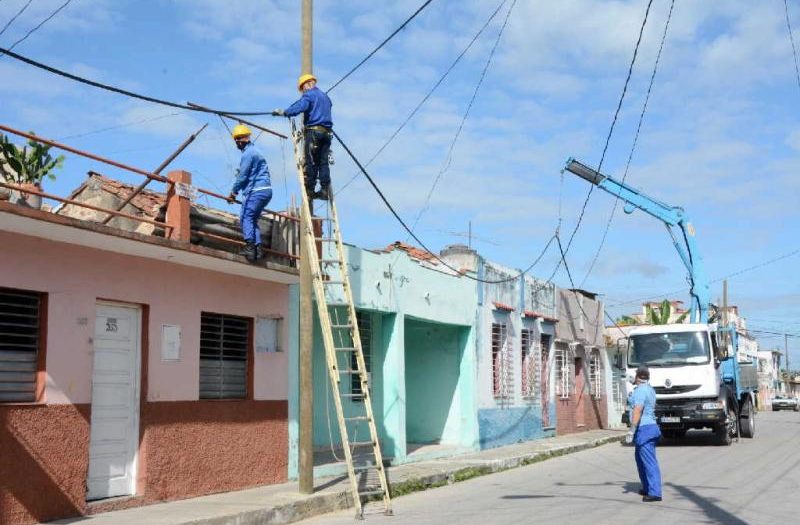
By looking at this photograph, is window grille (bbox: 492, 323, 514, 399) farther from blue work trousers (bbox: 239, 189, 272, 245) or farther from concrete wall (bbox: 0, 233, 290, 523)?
blue work trousers (bbox: 239, 189, 272, 245)

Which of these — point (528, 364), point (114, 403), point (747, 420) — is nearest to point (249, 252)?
point (114, 403)

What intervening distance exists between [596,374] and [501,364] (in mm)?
10046

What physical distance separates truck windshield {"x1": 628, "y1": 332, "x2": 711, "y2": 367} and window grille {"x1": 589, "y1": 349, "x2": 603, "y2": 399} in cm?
865

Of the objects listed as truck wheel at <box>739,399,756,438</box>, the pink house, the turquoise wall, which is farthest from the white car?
the pink house

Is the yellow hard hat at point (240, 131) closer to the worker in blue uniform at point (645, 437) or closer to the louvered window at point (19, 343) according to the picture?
the louvered window at point (19, 343)

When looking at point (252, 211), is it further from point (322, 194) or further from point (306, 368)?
point (306, 368)

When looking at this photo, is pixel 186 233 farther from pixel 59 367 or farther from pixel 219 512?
pixel 219 512

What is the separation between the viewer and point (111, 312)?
10469 mm

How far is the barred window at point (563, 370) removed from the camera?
2562 cm

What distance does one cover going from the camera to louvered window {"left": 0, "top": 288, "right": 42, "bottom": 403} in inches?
355

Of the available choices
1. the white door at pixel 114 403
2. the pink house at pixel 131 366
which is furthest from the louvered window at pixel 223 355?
the white door at pixel 114 403

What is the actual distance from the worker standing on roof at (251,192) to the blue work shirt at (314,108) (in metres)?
0.84

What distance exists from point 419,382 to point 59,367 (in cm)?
1109

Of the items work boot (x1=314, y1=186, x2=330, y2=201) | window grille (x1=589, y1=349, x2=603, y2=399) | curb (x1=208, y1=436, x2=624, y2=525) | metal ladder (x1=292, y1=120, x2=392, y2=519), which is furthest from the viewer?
window grille (x1=589, y1=349, x2=603, y2=399)
